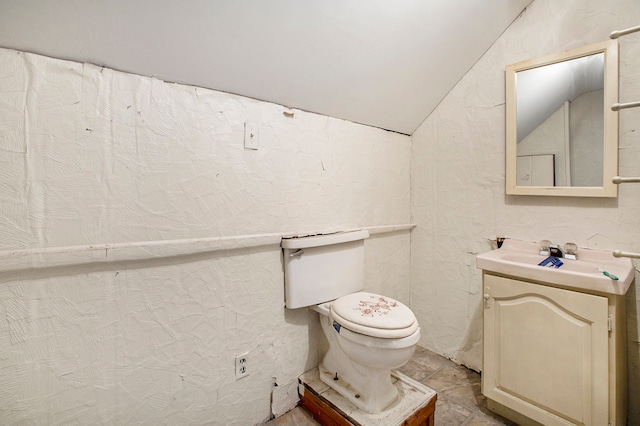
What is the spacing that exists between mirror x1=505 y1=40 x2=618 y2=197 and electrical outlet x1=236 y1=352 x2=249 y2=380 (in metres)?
1.61

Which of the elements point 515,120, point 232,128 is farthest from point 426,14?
point 232,128

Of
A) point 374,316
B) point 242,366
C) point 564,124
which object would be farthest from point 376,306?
point 564,124

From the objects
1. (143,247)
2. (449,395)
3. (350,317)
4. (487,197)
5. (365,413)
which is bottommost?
(449,395)

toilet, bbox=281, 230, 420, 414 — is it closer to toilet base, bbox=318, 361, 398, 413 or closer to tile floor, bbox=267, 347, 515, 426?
toilet base, bbox=318, 361, 398, 413

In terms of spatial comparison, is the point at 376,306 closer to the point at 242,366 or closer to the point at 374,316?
the point at 374,316

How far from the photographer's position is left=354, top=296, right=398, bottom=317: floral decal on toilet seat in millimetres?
1258

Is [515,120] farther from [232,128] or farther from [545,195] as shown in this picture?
[232,128]

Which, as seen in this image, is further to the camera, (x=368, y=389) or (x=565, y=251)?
(x=565, y=251)

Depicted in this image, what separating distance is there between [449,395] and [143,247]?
1.65 m

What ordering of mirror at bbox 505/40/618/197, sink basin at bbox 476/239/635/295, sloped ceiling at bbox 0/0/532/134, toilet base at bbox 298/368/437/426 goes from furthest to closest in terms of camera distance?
mirror at bbox 505/40/618/197, toilet base at bbox 298/368/437/426, sink basin at bbox 476/239/635/295, sloped ceiling at bbox 0/0/532/134

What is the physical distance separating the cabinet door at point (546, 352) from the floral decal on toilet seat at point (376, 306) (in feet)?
1.57

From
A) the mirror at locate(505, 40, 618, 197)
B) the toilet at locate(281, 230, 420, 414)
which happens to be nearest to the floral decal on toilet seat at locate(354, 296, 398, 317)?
the toilet at locate(281, 230, 420, 414)

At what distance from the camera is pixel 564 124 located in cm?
143

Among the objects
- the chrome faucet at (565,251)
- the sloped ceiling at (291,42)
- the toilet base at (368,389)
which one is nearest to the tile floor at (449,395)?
the toilet base at (368,389)
